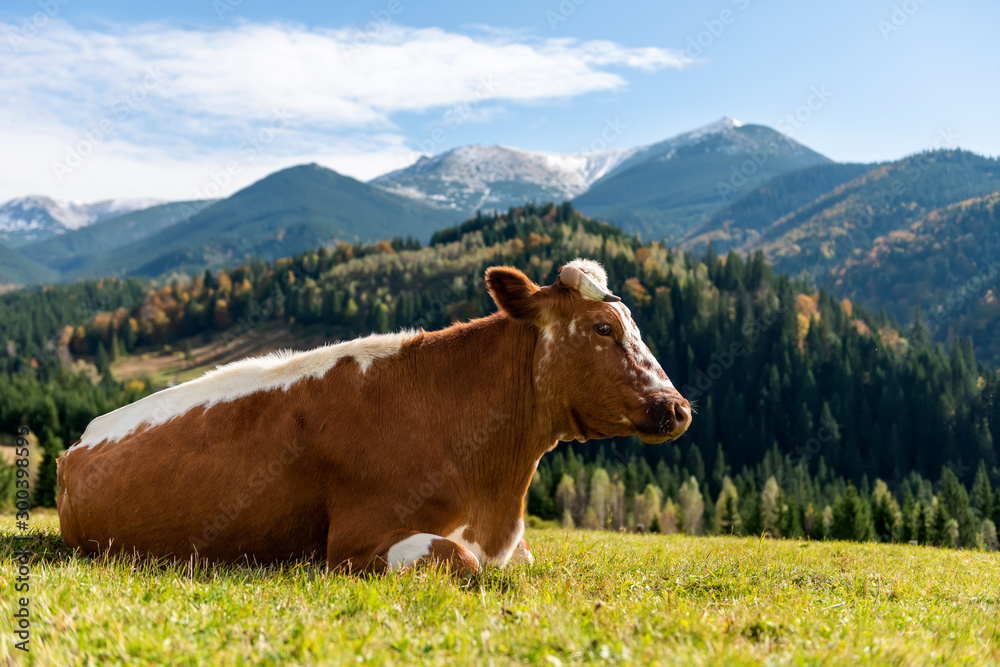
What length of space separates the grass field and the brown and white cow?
0.42 m

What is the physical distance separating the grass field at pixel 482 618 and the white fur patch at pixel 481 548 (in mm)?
286

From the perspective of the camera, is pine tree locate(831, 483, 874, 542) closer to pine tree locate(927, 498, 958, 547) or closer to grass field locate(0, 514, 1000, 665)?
pine tree locate(927, 498, 958, 547)

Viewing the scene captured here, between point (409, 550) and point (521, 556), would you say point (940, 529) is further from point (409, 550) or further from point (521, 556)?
point (409, 550)

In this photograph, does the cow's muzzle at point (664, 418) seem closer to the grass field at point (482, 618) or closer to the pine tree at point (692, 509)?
the grass field at point (482, 618)

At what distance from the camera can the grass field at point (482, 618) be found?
142 inches

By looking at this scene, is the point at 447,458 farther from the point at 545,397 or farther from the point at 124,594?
the point at 124,594

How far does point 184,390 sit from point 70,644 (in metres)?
3.95

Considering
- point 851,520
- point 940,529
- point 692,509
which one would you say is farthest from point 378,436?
point 692,509

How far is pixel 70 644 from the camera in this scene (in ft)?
12.1

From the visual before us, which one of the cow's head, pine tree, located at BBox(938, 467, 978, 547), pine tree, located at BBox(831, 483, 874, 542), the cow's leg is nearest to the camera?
the cow's leg

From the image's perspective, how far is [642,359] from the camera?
6918 millimetres

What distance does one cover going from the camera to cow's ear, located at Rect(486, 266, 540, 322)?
703cm

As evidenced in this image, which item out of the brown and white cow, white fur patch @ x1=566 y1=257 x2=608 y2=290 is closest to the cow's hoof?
the brown and white cow

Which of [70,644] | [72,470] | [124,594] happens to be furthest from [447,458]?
[72,470]
